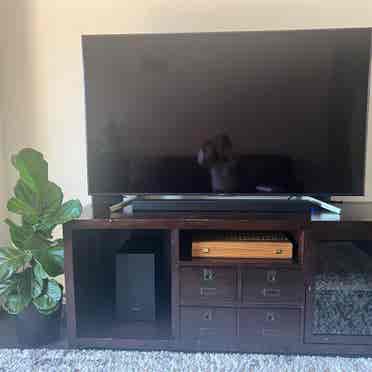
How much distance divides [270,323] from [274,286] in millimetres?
157

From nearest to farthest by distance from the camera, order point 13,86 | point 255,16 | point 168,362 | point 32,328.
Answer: point 168,362 → point 32,328 → point 255,16 → point 13,86

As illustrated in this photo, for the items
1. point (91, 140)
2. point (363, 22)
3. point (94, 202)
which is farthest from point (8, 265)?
point (363, 22)

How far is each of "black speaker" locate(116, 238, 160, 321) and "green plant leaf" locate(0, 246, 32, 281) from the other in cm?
39

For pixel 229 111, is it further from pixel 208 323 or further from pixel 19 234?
pixel 19 234

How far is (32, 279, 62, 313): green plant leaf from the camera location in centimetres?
156

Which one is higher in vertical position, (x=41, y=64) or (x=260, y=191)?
(x=41, y=64)

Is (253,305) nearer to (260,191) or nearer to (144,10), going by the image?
(260,191)

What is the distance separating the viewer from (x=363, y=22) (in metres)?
1.84

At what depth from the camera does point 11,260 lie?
1.52 m

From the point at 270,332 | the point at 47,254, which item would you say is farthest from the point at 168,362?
the point at 47,254

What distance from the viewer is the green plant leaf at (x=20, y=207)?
152cm

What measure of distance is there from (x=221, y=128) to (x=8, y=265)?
106 centimetres

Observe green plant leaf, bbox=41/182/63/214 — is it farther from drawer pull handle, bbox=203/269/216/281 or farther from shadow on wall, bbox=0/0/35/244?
drawer pull handle, bbox=203/269/216/281

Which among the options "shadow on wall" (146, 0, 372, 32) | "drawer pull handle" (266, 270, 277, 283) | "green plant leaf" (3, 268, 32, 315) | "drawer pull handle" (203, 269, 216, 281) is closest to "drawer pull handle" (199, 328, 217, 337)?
"drawer pull handle" (203, 269, 216, 281)
